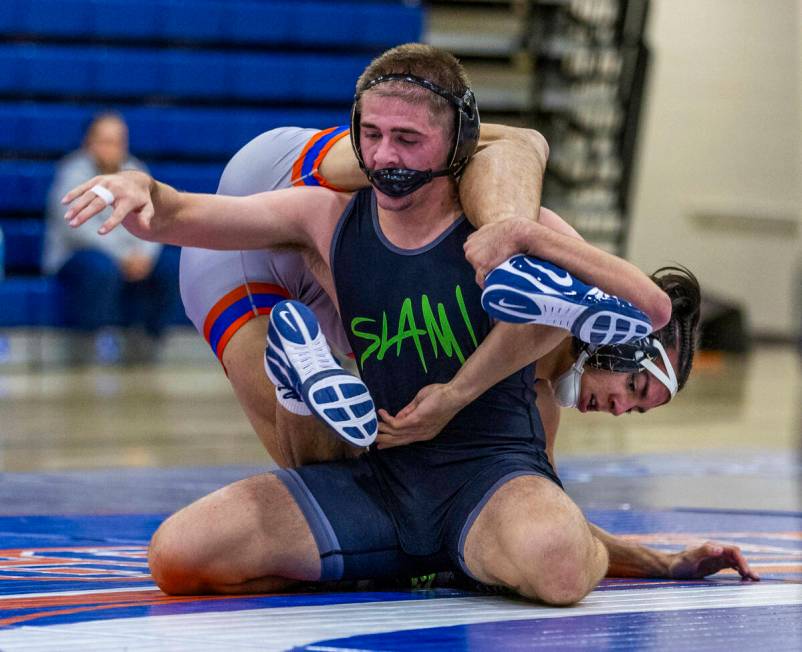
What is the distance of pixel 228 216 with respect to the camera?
2873 mm

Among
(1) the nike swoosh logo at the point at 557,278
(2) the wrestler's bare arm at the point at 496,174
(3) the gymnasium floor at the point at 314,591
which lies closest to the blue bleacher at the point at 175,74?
(3) the gymnasium floor at the point at 314,591

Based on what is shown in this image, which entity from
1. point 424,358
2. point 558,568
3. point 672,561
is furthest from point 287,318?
point 672,561

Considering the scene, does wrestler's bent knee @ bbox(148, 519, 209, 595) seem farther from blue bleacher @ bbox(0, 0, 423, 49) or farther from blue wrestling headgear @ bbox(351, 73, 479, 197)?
blue bleacher @ bbox(0, 0, 423, 49)

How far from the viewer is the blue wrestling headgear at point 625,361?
2.97 m

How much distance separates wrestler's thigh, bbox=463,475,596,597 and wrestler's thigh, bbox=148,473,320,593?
324mm

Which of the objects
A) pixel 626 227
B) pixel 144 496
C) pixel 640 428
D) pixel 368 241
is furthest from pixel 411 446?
pixel 626 227

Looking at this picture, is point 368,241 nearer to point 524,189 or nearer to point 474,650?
point 524,189

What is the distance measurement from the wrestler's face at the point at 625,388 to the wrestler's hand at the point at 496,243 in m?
0.51

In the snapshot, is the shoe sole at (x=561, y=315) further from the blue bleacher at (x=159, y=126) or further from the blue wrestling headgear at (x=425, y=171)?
the blue bleacher at (x=159, y=126)

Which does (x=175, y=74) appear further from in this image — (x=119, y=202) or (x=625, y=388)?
(x=119, y=202)

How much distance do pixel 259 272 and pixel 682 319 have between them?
984 mm

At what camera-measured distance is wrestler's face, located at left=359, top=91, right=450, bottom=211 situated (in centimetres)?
271

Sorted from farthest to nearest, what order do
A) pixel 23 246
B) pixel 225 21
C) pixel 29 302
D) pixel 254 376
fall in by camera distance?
pixel 225 21, pixel 23 246, pixel 29 302, pixel 254 376

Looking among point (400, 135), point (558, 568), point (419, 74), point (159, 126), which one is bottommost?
point (159, 126)
